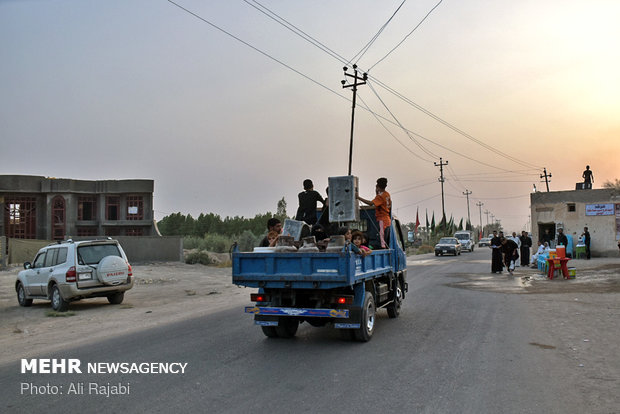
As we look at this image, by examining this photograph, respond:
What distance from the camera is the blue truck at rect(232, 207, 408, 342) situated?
7.13 m

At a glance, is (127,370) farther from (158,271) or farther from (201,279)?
(158,271)

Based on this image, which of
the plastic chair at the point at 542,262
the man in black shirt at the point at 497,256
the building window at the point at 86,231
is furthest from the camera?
the building window at the point at 86,231

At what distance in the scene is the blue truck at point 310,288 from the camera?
281 inches

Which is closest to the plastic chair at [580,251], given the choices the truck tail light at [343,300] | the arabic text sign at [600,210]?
the arabic text sign at [600,210]

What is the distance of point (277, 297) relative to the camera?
7.77 m

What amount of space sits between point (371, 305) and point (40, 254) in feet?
33.5

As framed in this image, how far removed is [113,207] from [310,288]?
2891 cm

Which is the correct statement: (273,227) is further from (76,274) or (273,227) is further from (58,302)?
(58,302)

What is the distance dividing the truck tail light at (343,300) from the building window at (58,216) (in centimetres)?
2944

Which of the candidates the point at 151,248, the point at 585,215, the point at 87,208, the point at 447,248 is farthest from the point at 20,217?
the point at 585,215

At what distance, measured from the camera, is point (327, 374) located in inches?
235

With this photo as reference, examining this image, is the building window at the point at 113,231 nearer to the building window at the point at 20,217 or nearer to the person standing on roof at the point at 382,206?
the building window at the point at 20,217

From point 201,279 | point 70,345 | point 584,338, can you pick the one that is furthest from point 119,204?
point 584,338

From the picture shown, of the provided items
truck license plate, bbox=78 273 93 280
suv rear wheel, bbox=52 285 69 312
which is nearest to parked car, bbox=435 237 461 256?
truck license plate, bbox=78 273 93 280
